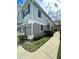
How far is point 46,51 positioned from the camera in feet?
4.42

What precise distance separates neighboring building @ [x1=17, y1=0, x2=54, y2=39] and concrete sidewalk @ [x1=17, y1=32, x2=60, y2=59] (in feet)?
0.43

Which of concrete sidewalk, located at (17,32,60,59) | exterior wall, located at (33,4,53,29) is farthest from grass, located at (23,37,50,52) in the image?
exterior wall, located at (33,4,53,29)

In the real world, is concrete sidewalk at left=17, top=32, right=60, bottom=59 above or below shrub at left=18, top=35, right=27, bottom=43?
below

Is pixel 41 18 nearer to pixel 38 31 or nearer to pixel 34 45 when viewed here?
pixel 38 31

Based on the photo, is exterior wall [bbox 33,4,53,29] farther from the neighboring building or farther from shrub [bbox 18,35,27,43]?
shrub [bbox 18,35,27,43]

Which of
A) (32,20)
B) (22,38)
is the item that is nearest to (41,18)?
(32,20)

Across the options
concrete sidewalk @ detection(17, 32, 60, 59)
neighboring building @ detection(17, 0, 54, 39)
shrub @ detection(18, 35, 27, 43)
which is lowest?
concrete sidewalk @ detection(17, 32, 60, 59)

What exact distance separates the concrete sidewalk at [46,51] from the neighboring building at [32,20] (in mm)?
130

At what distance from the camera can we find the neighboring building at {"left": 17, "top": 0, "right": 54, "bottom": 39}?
136 centimetres

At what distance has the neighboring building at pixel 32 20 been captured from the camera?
1355mm
